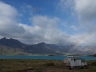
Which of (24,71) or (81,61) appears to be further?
(81,61)

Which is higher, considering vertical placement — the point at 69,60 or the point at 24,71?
the point at 69,60

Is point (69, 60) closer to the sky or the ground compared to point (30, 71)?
closer to the sky

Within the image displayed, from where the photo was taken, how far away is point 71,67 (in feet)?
146

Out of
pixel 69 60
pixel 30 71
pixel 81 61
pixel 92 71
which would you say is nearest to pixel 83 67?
pixel 81 61

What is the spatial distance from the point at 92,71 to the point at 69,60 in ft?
31.5

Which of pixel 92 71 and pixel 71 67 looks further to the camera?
pixel 71 67

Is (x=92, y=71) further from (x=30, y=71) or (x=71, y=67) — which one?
(x=30, y=71)

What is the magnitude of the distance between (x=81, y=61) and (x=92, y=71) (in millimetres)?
9275

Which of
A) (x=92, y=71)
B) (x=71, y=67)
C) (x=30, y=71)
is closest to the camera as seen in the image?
(x=92, y=71)

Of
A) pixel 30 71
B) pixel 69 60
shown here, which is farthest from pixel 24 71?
pixel 69 60

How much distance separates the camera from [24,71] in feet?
130

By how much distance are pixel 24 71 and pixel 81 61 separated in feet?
55.4

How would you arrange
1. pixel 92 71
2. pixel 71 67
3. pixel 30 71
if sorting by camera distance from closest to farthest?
pixel 92 71, pixel 30 71, pixel 71 67

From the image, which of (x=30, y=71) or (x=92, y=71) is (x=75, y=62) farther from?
(x=30, y=71)
